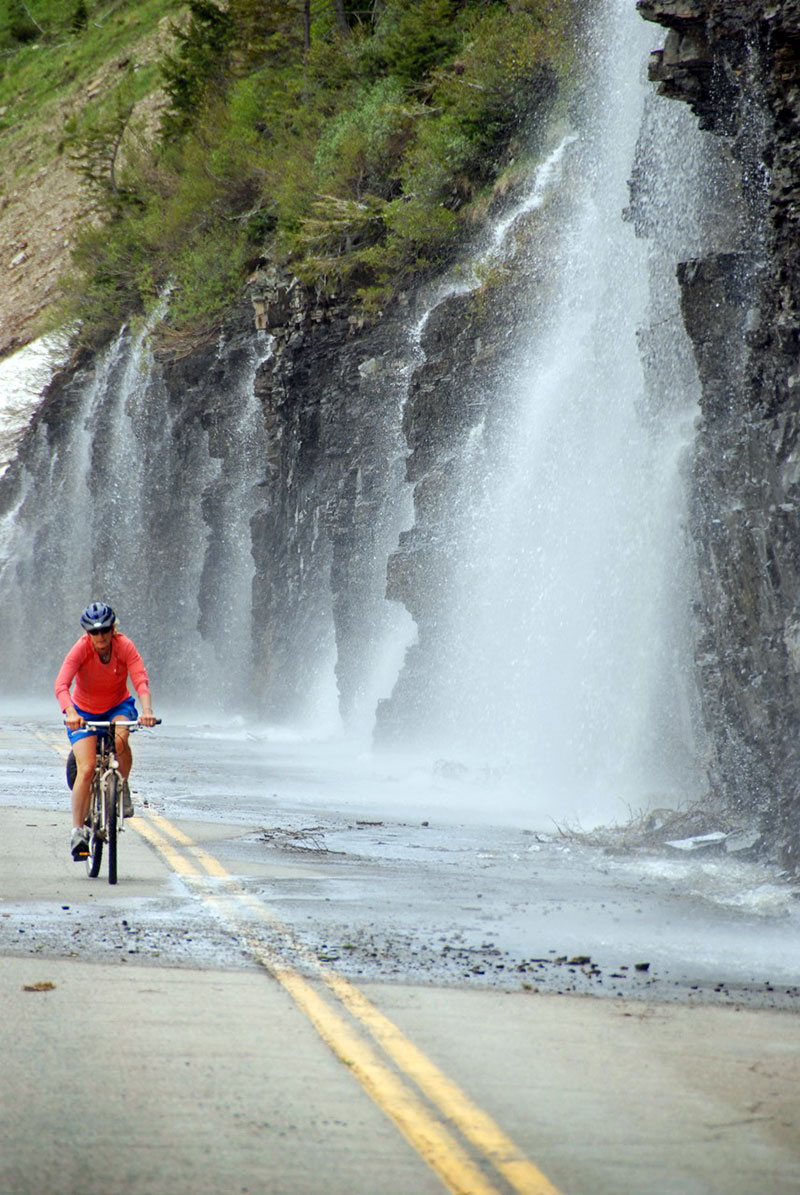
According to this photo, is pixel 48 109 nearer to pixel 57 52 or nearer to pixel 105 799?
pixel 57 52

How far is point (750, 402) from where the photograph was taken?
49.9 ft

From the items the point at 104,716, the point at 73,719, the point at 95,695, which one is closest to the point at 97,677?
the point at 95,695

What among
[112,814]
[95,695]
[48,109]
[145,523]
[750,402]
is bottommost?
[112,814]

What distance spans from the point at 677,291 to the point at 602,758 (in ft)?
20.3

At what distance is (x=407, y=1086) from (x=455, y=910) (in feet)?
14.3

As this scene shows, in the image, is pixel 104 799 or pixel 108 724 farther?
pixel 108 724

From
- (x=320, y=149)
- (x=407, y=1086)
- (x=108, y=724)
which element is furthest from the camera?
(x=320, y=149)

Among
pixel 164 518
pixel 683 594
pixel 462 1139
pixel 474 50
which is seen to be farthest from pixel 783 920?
pixel 164 518

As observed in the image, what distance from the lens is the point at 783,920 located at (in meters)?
10.1

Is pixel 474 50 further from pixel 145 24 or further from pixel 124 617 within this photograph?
pixel 145 24

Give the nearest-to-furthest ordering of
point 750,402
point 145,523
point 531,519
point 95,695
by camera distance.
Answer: point 95,695 → point 750,402 → point 531,519 → point 145,523

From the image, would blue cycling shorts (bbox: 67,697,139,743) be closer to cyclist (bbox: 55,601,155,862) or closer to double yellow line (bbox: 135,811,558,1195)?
cyclist (bbox: 55,601,155,862)

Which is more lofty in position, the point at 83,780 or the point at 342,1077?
the point at 83,780

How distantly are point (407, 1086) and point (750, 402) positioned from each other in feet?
35.2
